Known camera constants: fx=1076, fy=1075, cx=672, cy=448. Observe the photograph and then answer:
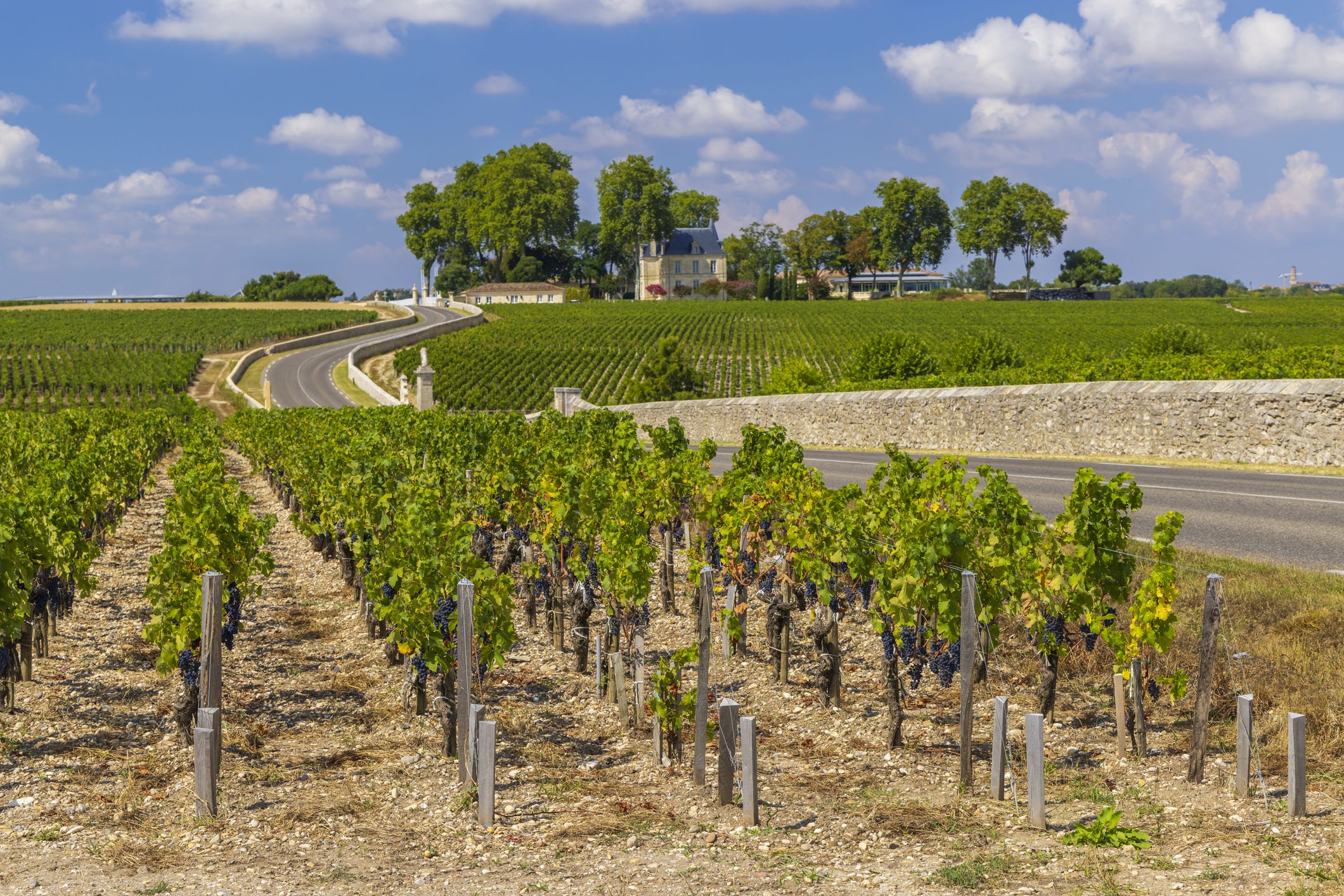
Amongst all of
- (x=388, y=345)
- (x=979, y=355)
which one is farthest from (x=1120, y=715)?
(x=388, y=345)

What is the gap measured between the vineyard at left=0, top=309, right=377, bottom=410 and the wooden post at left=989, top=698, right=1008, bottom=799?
5837 cm

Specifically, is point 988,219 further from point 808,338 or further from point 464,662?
point 464,662

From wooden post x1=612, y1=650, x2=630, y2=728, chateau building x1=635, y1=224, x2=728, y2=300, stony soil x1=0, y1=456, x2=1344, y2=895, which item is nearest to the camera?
stony soil x1=0, y1=456, x2=1344, y2=895

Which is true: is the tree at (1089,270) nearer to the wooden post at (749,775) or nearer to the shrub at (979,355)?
the shrub at (979,355)

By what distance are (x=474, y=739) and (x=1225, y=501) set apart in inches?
418

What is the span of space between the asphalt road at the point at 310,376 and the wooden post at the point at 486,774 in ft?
151

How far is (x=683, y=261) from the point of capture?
5015 inches

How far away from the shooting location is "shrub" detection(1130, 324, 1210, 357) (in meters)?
27.4

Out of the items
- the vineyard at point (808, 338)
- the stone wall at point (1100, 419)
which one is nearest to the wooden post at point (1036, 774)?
the stone wall at point (1100, 419)

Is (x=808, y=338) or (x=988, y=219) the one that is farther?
(x=988, y=219)

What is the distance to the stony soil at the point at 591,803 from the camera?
15.4 feet

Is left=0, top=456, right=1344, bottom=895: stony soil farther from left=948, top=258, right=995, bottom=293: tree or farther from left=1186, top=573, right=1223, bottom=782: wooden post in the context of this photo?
left=948, top=258, right=995, bottom=293: tree

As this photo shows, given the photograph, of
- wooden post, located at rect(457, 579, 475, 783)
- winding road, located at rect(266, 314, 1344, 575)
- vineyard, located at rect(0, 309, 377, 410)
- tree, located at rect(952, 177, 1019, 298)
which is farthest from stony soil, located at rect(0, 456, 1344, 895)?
tree, located at rect(952, 177, 1019, 298)

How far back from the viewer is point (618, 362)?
6425cm
